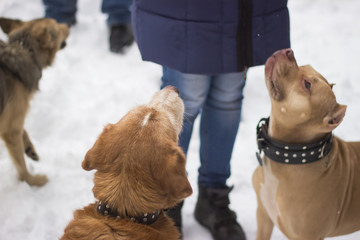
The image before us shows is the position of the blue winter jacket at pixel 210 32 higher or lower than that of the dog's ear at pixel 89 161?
higher

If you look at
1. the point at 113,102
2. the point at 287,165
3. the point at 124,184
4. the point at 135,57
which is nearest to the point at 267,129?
the point at 287,165

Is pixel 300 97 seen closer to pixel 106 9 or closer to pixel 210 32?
pixel 210 32

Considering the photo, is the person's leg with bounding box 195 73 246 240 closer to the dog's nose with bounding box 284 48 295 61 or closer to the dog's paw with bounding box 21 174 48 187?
the dog's nose with bounding box 284 48 295 61

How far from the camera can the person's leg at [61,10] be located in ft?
14.5

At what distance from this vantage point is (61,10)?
4531mm

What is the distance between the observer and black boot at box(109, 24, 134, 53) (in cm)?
451

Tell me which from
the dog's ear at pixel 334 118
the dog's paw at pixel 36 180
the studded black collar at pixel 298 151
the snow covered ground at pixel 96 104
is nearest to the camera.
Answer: the dog's ear at pixel 334 118

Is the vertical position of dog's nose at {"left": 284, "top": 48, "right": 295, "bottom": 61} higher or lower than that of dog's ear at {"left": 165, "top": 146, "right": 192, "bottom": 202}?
higher

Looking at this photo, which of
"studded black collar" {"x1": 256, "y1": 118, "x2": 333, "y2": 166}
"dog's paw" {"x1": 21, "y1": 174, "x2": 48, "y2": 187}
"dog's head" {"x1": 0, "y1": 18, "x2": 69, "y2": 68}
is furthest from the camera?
"dog's head" {"x1": 0, "y1": 18, "x2": 69, "y2": 68}

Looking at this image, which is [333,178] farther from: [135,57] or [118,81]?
[135,57]

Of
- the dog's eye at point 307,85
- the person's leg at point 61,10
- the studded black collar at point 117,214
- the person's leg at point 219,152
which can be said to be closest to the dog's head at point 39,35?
the person's leg at point 61,10

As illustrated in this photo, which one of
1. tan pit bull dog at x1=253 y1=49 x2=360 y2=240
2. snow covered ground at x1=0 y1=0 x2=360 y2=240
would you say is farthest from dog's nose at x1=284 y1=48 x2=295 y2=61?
snow covered ground at x1=0 y1=0 x2=360 y2=240

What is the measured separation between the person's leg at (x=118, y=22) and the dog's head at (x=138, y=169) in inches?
120

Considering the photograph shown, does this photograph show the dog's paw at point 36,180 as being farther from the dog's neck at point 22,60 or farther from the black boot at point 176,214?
the black boot at point 176,214
